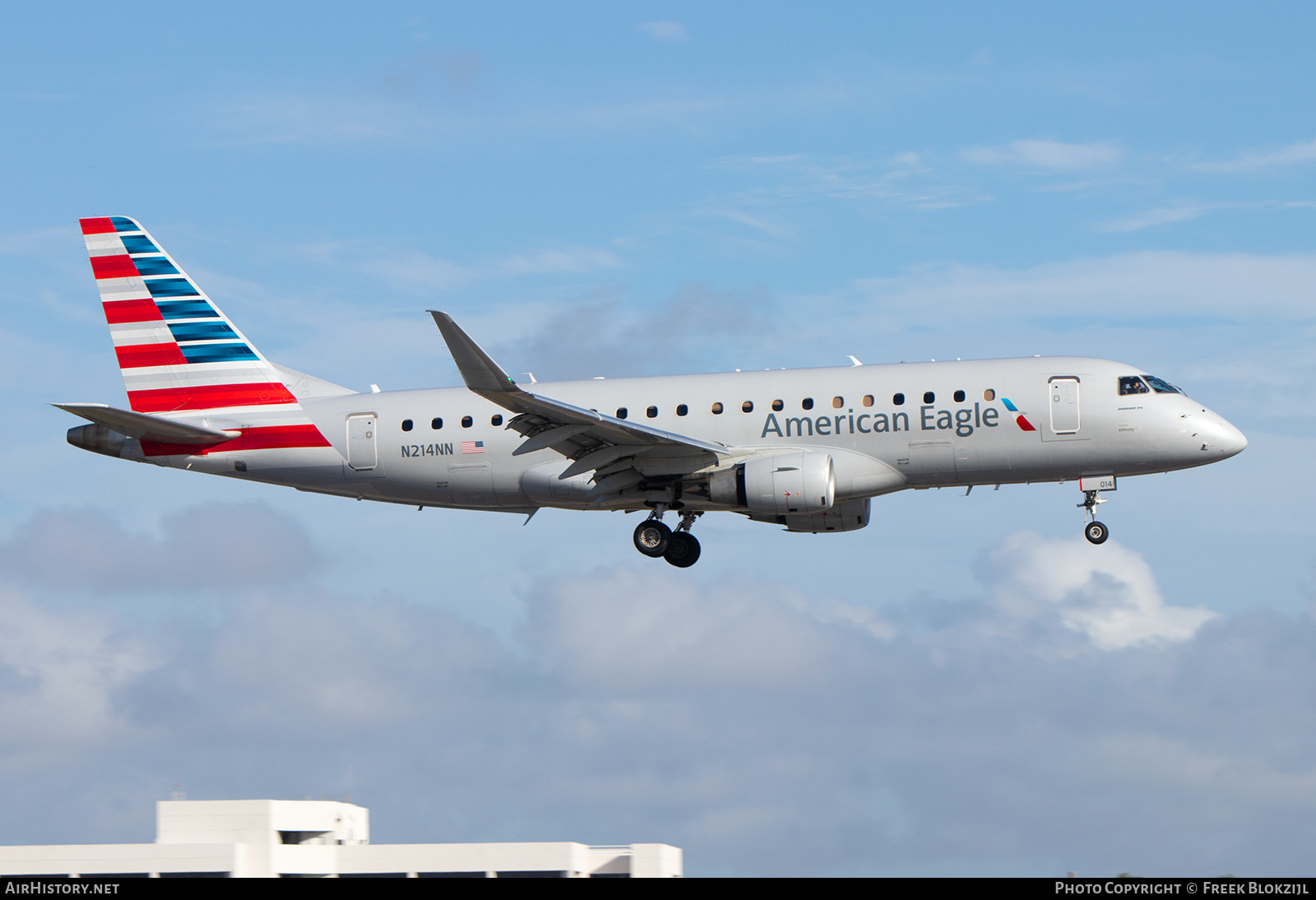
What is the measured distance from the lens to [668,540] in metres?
42.7

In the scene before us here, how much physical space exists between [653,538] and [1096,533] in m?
11.4

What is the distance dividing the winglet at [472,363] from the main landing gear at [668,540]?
7.90m

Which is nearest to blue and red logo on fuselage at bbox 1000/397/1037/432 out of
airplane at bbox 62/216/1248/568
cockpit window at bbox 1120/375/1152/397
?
airplane at bbox 62/216/1248/568

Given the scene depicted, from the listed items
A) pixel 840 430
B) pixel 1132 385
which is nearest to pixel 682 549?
pixel 840 430

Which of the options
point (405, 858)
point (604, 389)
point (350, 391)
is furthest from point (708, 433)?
point (405, 858)

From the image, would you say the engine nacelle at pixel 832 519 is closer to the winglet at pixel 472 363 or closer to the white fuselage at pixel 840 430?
the white fuselage at pixel 840 430

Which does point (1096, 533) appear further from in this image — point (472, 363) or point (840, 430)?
point (472, 363)

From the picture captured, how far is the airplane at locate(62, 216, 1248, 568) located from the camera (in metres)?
38.9

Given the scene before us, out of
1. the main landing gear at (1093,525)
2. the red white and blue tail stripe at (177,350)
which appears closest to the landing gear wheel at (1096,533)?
the main landing gear at (1093,525)
